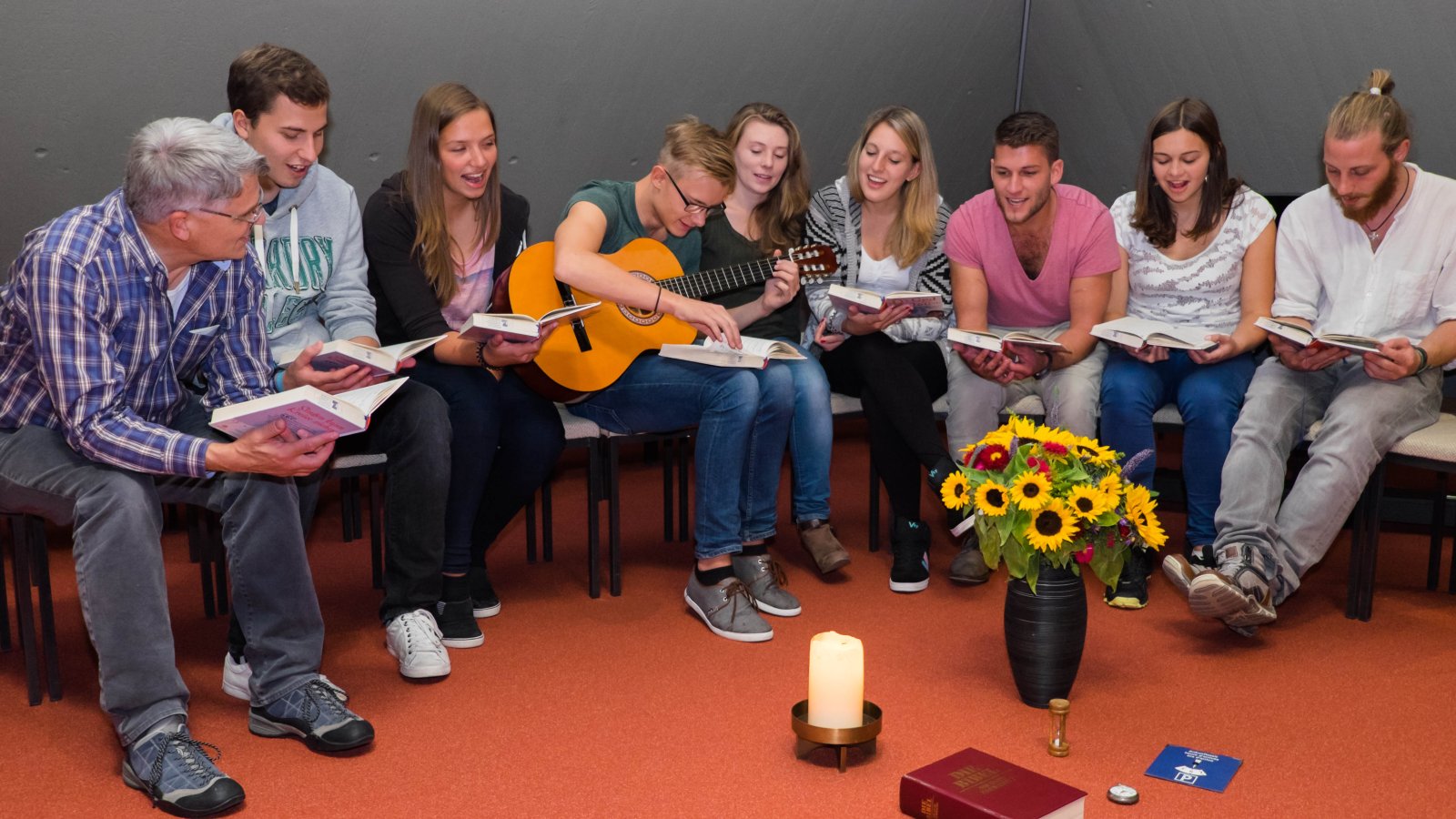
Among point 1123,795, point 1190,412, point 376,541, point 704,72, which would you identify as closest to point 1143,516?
point 1123,795

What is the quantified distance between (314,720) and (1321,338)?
7.55 feet

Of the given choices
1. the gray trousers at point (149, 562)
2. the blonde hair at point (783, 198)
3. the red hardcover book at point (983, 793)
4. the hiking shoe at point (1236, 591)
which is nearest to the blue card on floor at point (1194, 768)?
the red hardcover book at point (983, 793)

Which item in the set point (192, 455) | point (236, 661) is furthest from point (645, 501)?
point (192, 455)

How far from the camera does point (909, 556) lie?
3.30 m

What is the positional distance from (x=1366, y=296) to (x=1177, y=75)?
2178 millimetres

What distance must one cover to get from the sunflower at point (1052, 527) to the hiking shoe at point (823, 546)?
905mm

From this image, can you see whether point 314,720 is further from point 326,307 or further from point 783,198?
point 783,198

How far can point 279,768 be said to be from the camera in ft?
7.48

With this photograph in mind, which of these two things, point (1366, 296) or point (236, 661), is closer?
point (236, 661)

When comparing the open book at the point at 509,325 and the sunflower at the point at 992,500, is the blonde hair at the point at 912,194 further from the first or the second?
the sunflower at the point at 992,500

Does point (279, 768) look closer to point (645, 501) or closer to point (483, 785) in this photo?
point (483, 785)

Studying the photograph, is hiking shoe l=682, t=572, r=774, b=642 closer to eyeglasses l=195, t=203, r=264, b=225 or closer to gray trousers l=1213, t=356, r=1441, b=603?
gray trousers l=1213, t=356, r=1441, b=603

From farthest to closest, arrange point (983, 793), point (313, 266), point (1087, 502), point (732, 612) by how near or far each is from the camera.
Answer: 1. point (732, 612)
2. point (313, 266)
3. point (1087, 502)
4. point (983, 793)

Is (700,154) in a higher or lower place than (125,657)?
higher
